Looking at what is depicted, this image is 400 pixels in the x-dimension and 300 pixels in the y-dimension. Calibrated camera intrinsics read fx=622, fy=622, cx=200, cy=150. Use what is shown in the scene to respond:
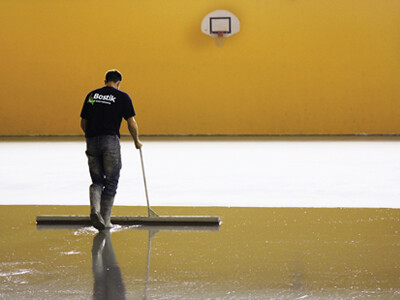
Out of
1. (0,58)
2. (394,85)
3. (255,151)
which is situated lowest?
(255,151)

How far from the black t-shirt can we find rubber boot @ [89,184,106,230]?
1.32 feet

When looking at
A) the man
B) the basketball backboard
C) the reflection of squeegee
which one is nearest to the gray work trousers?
the man

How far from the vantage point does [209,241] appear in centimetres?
413

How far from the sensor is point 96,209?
438 cm

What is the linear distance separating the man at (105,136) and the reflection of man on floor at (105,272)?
1.17 feet

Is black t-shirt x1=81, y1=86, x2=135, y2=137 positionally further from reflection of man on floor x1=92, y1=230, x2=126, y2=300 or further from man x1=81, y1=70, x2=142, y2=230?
reflection of man on floor x1=92, y1=230, x2=126, y2=300

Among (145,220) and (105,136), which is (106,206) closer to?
(145,220)

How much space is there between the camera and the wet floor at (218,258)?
3021 mm

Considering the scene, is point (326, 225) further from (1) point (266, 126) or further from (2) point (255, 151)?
(1) point (266, 126)

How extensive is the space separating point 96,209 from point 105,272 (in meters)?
1.07

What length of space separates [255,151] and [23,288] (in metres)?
8.23

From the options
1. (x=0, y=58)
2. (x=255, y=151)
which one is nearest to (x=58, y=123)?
(x=0, y=58)

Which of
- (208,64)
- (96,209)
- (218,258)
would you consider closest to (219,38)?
(208,64)

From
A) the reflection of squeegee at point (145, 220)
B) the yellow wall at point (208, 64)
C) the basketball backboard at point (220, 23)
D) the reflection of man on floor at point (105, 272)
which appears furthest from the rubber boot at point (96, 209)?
the basketball backboard at point (220, 23)
